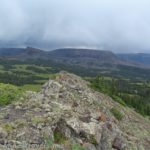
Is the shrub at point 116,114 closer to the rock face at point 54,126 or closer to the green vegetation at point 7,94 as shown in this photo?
the rock face at point 54,126

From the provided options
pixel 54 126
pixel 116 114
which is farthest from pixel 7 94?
pixel 116 114

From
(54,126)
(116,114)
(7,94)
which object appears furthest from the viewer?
(116,114)

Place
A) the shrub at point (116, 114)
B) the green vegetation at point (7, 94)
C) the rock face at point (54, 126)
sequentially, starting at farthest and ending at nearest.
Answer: the shrub at point (116, 114) < the green vegetation at point (7, 94) < the rock face at point (54, 126)

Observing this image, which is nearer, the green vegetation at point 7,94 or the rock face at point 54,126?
the rock face at point 54,126

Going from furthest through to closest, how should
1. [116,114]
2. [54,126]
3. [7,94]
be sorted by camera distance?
[116,114]
[7,94]
[54,126]

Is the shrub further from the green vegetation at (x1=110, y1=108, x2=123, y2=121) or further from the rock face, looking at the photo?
the rock face

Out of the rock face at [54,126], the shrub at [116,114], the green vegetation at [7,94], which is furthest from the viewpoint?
the shrub at [116,114]

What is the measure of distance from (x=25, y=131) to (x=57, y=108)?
4888mm

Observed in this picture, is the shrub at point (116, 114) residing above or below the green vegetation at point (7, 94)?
below

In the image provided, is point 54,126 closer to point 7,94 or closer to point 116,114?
point 7,94

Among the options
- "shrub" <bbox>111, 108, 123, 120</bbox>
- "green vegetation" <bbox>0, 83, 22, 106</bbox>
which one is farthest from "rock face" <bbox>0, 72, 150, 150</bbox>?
"shrub" <bbox>111, 108, 123, 120</bbox>

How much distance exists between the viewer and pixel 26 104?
26469 mm

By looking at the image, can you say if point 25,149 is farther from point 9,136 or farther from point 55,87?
point 55,87

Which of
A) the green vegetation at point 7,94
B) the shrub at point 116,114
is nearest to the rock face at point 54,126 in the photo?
the green vegetation at point 7,94
